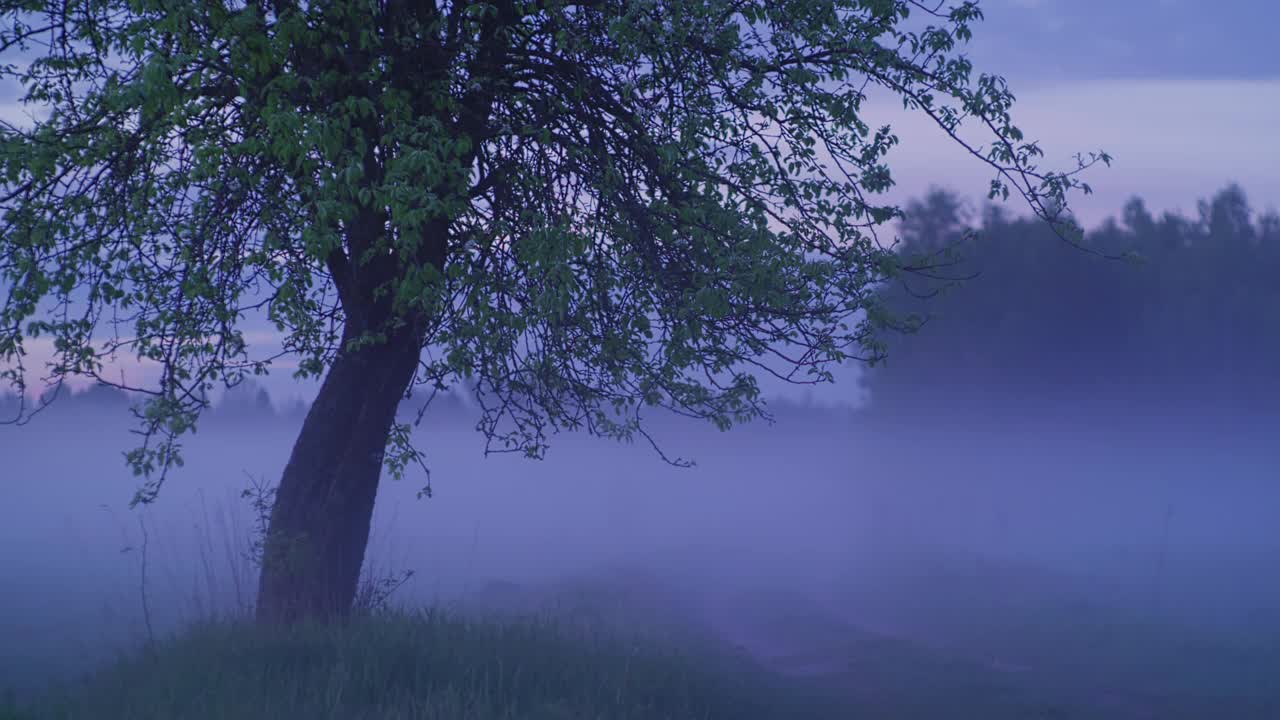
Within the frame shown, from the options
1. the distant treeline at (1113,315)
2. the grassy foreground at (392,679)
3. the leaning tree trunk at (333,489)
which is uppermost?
the distant treeline at (1113,315)

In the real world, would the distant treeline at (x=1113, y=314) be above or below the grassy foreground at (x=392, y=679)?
above

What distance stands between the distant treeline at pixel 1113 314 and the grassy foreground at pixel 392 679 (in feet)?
117

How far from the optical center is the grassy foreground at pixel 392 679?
662 centimetres

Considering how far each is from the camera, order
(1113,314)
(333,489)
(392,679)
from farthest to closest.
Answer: (1113,314) < (333,489) < (392,679)

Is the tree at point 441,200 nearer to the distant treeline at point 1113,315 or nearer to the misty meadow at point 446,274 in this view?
the misty meadow at point 446,274

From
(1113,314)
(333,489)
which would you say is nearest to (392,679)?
(333,489)

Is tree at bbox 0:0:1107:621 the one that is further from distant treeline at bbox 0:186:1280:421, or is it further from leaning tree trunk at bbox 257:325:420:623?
distant treeline at bbox 0:186:1280:421

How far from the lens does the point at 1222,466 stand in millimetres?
58719

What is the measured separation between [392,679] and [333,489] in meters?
2.68

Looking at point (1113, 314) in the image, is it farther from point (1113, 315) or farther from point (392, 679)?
point (392, 679)

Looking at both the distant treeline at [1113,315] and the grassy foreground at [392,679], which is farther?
the distant treeline at [1113,315]

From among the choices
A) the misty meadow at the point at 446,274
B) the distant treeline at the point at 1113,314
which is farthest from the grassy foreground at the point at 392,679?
the distant treeline at the point at 1113,314

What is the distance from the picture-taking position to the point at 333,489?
31.0 feet

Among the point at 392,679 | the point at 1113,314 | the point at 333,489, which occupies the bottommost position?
the point at 392,679
